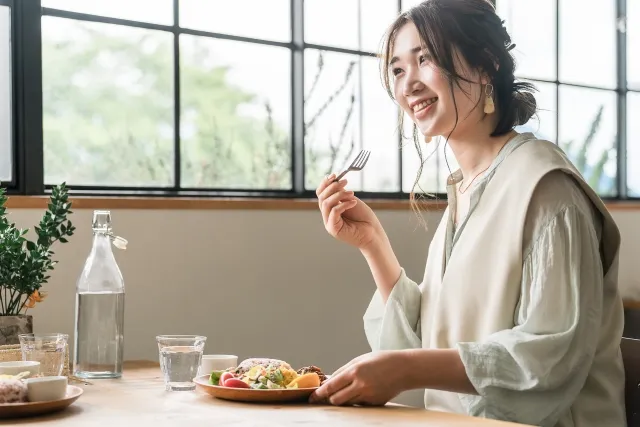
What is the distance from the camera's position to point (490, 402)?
1408 millimetres

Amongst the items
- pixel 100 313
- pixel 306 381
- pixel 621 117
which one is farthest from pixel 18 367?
pixel 621 117

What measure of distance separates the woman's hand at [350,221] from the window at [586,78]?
6.99 feet

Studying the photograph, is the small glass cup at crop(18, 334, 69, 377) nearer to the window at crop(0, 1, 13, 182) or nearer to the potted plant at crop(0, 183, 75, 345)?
the potted plant at crop(0, 183, 75, 345)

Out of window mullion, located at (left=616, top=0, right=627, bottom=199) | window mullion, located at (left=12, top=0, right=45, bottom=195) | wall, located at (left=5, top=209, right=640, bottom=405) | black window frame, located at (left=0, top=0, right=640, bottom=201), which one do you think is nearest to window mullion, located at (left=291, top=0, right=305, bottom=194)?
black window frame, located at (left=0, top=0, right=640, bottom=201)

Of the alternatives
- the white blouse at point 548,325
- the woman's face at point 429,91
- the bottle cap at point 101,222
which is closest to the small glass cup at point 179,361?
the bottle cap at point 101,222

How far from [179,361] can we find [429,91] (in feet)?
2.25

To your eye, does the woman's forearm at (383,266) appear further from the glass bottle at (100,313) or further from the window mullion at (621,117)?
the window mullion at (621,117)

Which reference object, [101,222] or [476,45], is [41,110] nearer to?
[101,222]

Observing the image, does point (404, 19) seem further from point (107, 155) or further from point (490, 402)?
point (107, 155)

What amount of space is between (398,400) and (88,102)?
1.42 meters

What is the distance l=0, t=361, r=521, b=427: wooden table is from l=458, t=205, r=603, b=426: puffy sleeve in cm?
12

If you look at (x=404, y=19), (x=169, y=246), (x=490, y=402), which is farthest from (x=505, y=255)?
(x=169, y=246)

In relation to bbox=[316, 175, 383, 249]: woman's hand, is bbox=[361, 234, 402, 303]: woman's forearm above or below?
below

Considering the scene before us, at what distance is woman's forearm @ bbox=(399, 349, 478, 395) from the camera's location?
1.39 m
